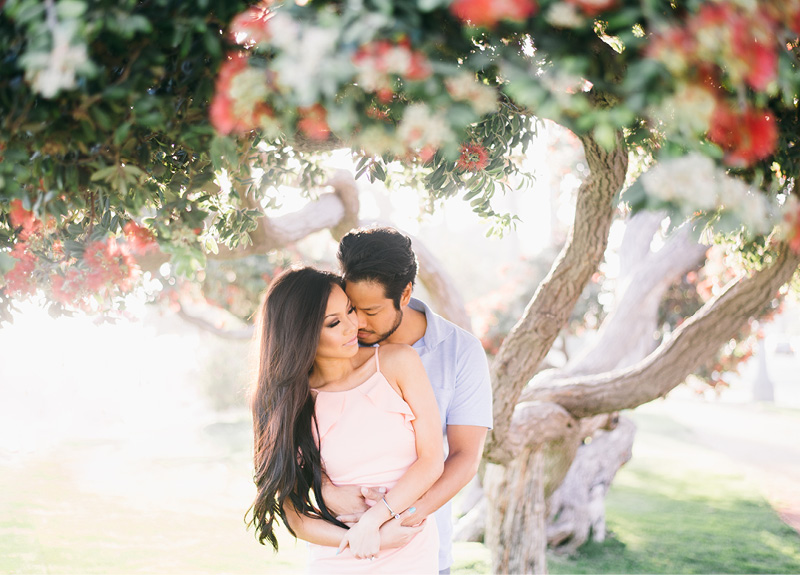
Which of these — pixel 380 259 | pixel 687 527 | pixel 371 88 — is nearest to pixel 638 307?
pixel 687 527

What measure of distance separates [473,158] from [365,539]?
51.3 inches

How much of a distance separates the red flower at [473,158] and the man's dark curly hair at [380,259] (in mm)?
365

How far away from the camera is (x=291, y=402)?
2105 mm

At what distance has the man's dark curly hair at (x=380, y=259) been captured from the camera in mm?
2336

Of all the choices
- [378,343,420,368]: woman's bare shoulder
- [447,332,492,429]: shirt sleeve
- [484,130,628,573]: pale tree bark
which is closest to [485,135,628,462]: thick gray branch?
[484,130,628,573]: pale tree bark

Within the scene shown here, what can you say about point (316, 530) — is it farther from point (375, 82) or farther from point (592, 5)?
point (592, 5)

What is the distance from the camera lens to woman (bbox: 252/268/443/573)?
208 cm

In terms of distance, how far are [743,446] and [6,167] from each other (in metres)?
13.4

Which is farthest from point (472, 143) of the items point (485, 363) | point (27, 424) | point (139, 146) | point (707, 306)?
point (27, 424)

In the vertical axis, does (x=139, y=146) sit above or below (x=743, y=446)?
above

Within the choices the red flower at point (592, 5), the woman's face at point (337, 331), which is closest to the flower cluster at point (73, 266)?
the woman's face at point (337, 331)

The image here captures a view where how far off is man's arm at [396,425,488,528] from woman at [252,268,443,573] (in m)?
0.06

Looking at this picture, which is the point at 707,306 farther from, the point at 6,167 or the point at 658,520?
the point at 658,520

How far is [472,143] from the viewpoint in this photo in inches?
90.8
